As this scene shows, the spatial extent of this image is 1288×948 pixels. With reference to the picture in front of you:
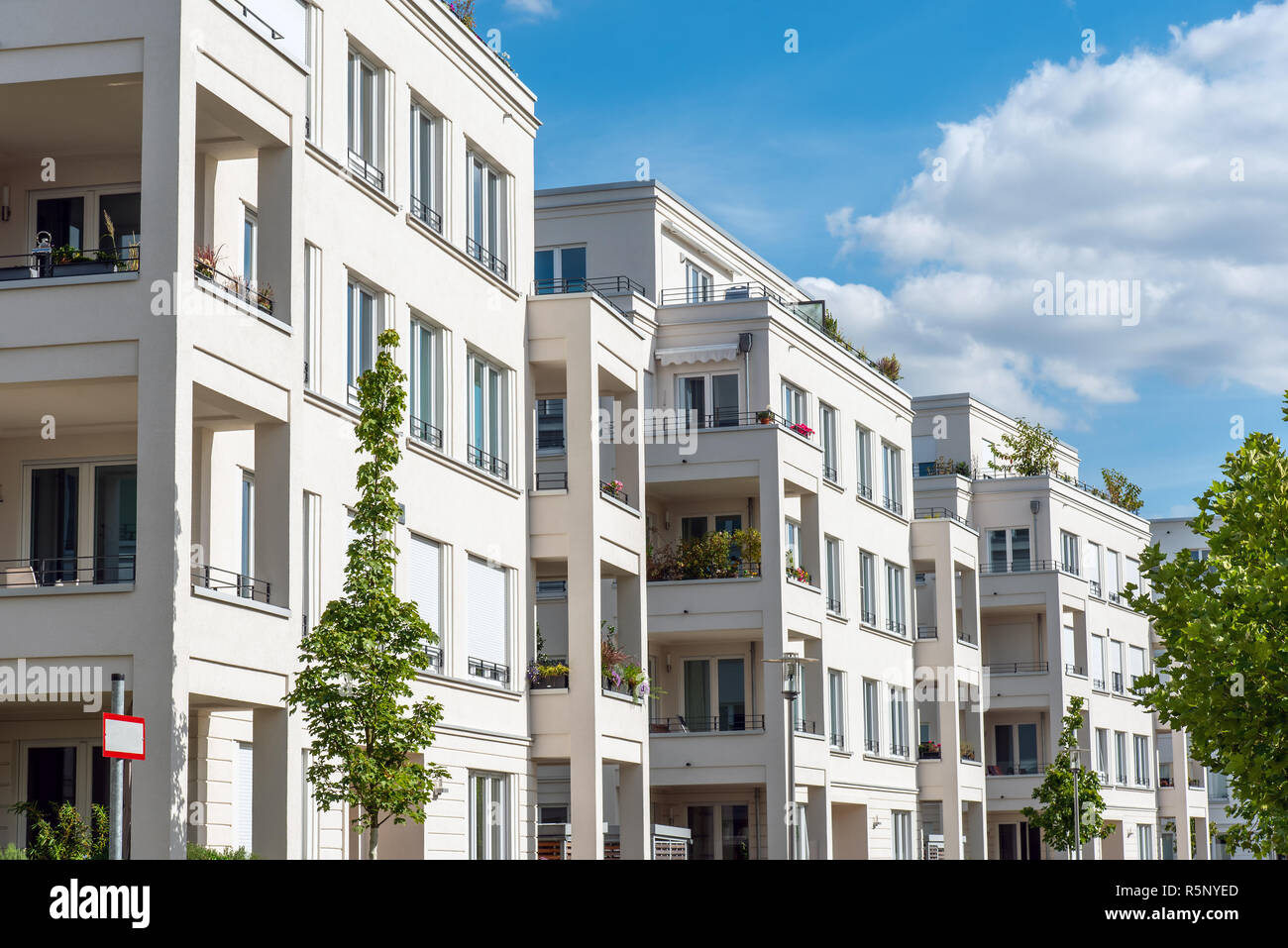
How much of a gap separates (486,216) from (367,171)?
5.32 m

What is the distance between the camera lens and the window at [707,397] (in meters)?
46.4

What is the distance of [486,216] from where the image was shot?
3441 cm

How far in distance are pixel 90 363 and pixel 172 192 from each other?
2.34 m

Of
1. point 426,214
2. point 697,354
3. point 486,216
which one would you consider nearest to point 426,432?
point 426,214

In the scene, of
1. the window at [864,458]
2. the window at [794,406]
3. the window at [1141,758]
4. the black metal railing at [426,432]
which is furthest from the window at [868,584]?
the window at [1141,758]

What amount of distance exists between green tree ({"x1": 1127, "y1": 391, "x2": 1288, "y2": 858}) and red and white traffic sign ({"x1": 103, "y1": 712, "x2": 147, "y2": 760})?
1565 cm

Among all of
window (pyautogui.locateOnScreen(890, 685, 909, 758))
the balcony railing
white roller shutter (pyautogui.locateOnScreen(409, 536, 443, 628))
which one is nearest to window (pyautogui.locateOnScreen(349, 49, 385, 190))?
white roller shutter (pyautogui.locateOnScreen(409, 536, 443, 628))

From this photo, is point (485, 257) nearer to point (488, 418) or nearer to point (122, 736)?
point (488, 418)

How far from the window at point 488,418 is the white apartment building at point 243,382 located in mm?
84

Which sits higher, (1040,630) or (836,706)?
(1040,630)

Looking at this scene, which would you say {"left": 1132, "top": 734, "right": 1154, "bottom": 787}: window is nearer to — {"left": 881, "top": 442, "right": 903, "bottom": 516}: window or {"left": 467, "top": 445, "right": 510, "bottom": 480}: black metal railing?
{"left": 881, "top": 442, "right": 903, "bottom": 516}: window

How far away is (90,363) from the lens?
68.6 ft

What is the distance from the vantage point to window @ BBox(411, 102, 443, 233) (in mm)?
31281
